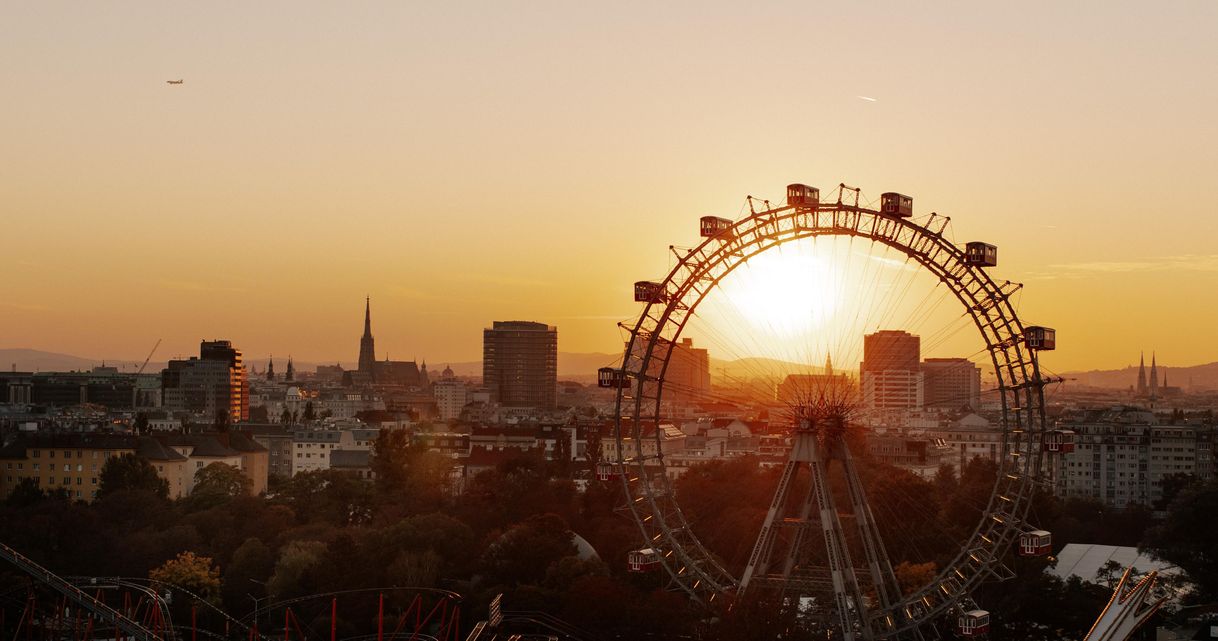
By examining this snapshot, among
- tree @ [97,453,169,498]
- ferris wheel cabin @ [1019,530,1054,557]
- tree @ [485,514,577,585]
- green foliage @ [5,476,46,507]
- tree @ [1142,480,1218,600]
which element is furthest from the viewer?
tree @ [97,453,169,498]

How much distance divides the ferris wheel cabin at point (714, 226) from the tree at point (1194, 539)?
25871mm

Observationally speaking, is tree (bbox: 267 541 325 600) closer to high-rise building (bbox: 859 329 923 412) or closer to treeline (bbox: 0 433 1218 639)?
treeline (bbox: 0 433 1218 639)

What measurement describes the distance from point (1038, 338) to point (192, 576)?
1437 inches

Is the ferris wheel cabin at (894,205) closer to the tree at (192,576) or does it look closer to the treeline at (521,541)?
the treeline at (521,541)

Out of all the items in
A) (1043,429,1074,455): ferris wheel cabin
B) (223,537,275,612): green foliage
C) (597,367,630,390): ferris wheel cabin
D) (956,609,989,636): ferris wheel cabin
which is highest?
(597,367,630,390): ferris wheel cabin

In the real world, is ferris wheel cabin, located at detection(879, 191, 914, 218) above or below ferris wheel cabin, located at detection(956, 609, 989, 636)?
above

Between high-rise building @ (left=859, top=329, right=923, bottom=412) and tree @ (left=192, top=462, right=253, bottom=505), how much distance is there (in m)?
44.4

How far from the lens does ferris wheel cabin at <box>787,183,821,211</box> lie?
169 ft

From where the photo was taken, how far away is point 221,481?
341 feet

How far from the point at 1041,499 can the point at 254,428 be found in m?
114

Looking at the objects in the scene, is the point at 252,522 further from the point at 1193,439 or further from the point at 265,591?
the point at 1193,439

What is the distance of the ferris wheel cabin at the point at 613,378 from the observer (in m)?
53.8

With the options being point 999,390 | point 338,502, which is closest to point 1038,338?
point 999,390

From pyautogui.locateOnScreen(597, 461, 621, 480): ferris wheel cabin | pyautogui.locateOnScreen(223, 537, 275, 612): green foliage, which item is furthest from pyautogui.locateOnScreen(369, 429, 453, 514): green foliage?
pyautogui.locateOnScreen(597, 461, 621, 480): ferris wheel cabin
